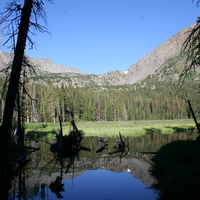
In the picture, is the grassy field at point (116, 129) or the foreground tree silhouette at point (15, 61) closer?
the foreground tree silhouette at point (15, 61)

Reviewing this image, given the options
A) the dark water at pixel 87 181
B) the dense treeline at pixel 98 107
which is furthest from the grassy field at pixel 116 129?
the dense treeline at pixel 98 107

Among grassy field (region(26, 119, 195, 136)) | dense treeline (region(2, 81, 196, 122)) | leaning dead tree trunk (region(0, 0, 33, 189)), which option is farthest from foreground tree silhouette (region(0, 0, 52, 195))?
dense treeline (region(2, 81, 196, 122))

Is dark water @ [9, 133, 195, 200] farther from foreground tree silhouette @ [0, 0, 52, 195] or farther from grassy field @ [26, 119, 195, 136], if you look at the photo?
grassy field @ [26, 119, 195, 136]

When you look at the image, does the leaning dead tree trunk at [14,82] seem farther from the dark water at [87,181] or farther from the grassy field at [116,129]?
the grassy field at [116,129]

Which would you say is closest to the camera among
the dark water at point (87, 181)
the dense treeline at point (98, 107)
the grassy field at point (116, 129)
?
the dark water at point (87, 181)

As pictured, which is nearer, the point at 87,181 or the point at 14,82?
the point at 14,82

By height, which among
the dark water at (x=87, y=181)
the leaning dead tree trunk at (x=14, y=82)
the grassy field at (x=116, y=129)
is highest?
the leaning dead tree trunk at (x=14, y=82)

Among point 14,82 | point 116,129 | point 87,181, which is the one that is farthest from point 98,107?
point 14,82

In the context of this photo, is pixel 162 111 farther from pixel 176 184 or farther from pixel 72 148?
pixel 176 184

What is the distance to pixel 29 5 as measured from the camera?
7.59 metres

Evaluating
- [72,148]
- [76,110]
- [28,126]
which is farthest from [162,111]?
[72,148]

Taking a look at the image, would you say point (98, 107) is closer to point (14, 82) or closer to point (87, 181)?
point (87, 181)

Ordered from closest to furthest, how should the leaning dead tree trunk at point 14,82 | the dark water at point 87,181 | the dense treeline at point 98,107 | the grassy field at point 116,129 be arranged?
the leaning dead tree trunk at point 14,82 < the dark water at point 87,181 < the grassy field at point 116,129 < the dense treeline at point 98,107

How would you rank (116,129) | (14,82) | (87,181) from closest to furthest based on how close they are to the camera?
(14,82)
(87,181)
(116,129)
